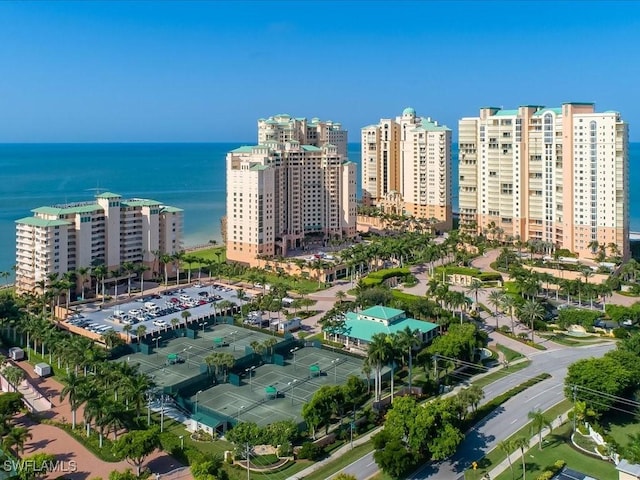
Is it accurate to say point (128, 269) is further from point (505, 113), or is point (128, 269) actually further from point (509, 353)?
point (505, 113)

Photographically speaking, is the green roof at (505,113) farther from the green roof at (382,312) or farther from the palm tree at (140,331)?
the palm tree at (140,331)

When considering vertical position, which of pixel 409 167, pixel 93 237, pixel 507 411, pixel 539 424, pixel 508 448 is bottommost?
pixel 507 411

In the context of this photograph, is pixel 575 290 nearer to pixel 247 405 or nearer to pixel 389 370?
pixel 389 370

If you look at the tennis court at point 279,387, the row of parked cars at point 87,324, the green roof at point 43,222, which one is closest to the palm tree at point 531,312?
the tennis court at point 279,387

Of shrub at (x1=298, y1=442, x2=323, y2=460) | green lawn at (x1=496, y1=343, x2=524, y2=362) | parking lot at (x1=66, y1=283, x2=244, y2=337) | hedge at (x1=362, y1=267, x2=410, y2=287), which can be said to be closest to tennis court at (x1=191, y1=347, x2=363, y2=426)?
shrub at (x1=298, y1=442, x2=323, y2=460)

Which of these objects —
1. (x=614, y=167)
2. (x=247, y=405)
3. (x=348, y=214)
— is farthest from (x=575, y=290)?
(x=348, y=214)

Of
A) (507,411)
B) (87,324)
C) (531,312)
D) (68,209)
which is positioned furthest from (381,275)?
(68,209)
